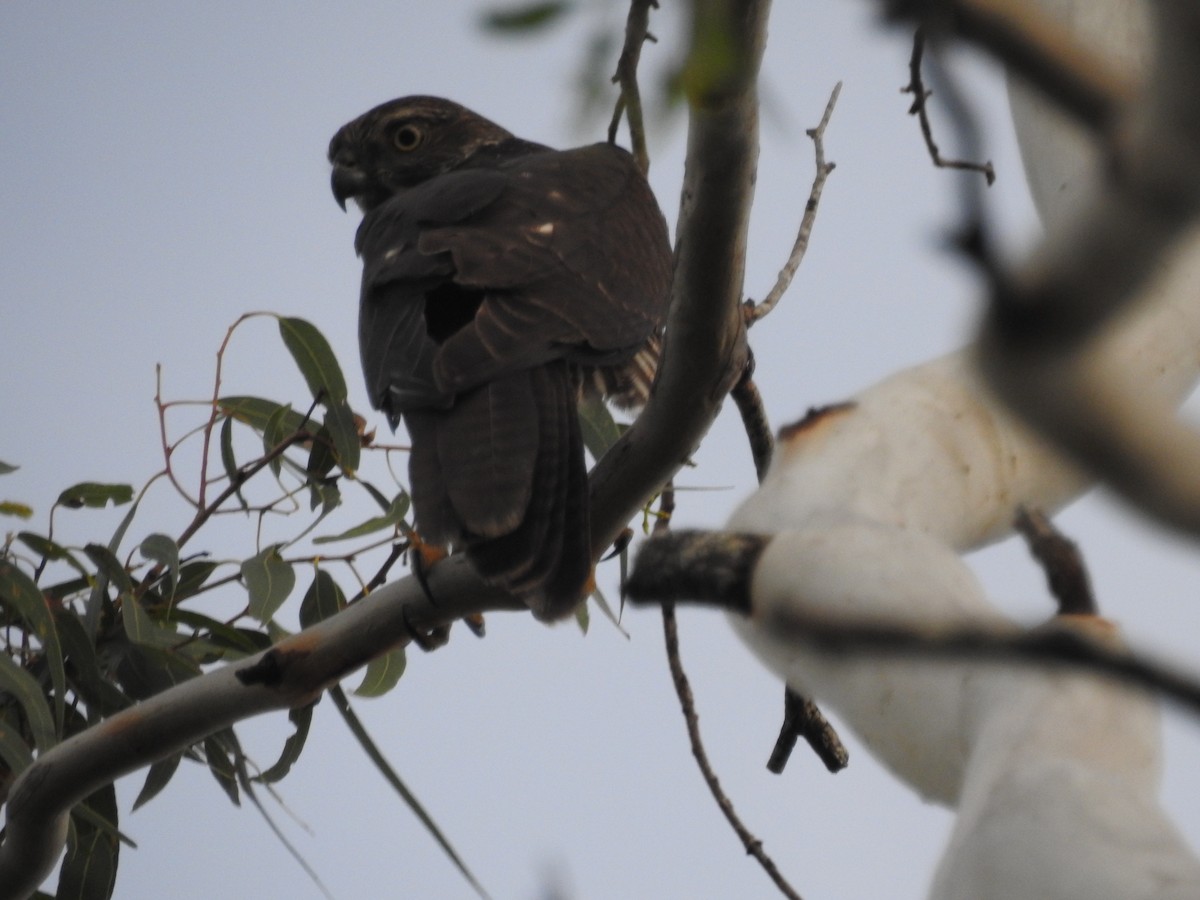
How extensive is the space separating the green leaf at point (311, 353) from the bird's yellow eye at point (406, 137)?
162cm

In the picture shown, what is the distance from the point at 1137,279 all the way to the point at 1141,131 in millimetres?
55

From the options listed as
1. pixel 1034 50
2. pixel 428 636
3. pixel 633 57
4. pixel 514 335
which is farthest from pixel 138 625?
pixel 1034 50

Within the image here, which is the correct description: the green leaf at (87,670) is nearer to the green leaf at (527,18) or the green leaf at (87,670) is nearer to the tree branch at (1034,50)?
the green leaf at (527,18)

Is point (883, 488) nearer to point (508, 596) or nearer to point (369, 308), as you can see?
point (508, 596)

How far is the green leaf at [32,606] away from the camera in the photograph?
295cm

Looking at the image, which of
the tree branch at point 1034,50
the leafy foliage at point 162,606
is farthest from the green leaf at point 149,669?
the tree branch at point 1034,50

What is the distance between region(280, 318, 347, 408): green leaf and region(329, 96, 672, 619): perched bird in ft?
0.56

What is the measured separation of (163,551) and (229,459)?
11.2 inches

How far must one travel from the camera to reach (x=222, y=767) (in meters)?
3.16

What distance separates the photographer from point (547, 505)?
2.51 meters

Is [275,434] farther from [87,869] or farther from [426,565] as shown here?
[87,869]

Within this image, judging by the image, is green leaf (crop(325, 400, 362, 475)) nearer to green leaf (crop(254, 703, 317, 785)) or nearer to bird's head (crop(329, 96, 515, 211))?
green leaf (crop(254, 703, 317, 785))

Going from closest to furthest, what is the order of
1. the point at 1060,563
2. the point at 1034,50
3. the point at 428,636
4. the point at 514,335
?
the point at 1034,50, the point at 1060,563, the point at 428,636, the point at 514,335

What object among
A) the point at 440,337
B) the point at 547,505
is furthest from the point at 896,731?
the point at 440,337
